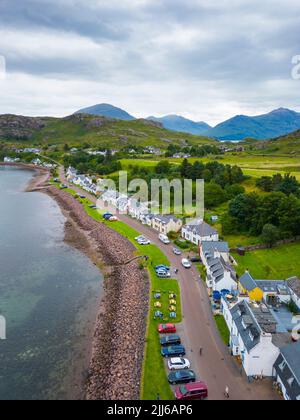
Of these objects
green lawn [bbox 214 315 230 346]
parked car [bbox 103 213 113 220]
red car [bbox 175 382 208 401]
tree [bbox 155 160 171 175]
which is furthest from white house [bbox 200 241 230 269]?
tree [bbox 155 160 171 175]

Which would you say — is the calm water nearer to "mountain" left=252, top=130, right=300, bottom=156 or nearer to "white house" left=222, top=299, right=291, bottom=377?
"white house" left=222, top=299, right=291, bottom=377

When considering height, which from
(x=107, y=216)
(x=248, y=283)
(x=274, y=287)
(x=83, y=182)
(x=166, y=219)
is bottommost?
(x=274, y=287)

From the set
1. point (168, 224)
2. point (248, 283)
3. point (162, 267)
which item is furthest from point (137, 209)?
point (248, 283)

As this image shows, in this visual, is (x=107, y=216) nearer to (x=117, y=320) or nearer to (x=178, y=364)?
(x=117, y=320)

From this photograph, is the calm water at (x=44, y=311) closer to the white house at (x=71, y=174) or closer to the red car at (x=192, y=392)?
the red car at (x=192, y=392)
